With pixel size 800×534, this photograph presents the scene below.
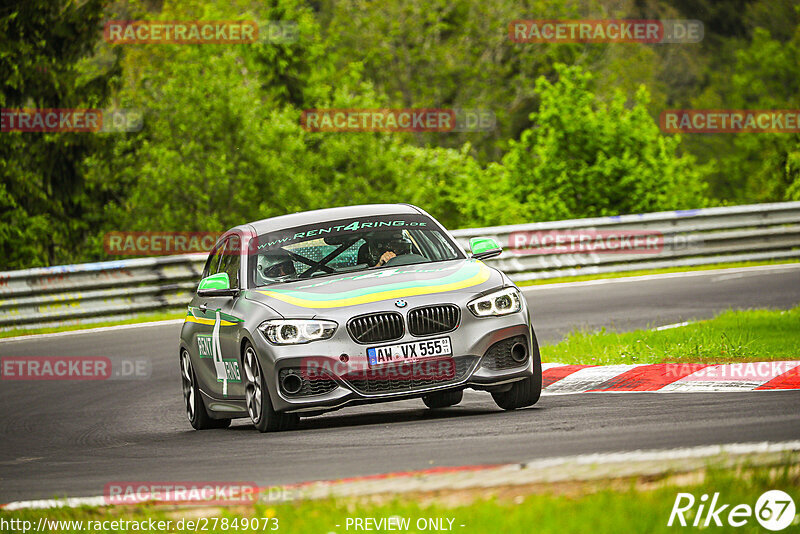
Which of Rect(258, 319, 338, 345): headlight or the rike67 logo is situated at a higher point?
Rect(258, 319, 338, 345): headlight

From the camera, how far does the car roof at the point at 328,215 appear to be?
10164mm

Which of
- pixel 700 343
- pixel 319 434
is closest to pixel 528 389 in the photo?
pixel 319 434

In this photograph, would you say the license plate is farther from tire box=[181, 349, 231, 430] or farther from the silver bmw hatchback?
tire box=[181, 349, 231, 430]

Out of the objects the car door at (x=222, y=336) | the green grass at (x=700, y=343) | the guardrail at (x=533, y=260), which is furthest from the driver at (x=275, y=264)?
the guardrail at (x=533, y=260)

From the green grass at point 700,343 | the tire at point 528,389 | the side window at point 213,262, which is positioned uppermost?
the side window at point 213,262

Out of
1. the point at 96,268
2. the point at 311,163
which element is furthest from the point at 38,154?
the point at 96,268

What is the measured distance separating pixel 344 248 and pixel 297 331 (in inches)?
54.0

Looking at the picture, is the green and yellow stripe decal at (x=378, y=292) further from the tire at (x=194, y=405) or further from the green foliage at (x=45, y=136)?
the green foliage at (x=45, y=136)

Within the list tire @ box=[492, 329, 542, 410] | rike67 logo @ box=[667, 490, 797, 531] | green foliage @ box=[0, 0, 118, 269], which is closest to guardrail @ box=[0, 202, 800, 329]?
tire @ box=[492, 329, 542, 410]

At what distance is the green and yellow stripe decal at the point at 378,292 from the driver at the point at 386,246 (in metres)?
0.71

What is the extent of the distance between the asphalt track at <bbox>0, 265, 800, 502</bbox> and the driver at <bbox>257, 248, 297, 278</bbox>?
3.63 feet

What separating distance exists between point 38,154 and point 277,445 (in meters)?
26.8

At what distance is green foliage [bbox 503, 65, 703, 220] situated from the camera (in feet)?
89.9

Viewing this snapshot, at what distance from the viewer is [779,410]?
7.61m
